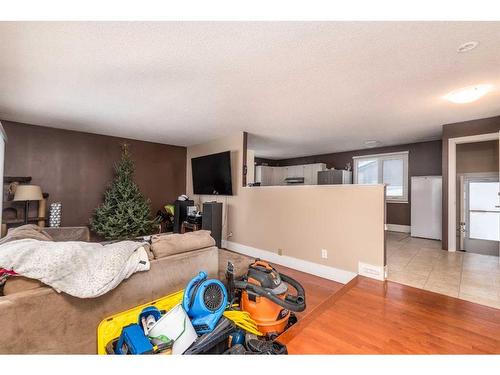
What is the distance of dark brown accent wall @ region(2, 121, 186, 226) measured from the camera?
3.88 meters

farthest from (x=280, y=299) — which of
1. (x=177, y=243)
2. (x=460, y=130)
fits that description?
(x=460, y=130)

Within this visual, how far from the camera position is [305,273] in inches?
131

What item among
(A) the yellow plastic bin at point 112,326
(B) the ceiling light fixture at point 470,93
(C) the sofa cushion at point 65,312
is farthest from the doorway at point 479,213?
(A) the yellow plastic bin at point 112,326

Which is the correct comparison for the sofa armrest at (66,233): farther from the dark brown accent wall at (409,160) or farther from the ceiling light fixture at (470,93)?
the dark brown accent wall at (409,160)

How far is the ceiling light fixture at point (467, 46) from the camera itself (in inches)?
66.9

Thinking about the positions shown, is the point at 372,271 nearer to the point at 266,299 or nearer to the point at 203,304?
the point at 266,299

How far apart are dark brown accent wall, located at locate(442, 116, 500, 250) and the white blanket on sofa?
4.72 m

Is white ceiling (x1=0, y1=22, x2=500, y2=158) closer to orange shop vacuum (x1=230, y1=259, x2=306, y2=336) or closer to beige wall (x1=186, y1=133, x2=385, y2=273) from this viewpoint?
beige wall (x1=186, y1=133, x2=385, y2=273)

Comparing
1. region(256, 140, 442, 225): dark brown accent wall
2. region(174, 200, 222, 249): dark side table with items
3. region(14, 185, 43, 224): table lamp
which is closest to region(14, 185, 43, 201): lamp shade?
region(14, 185, 43, 224): table lamp
